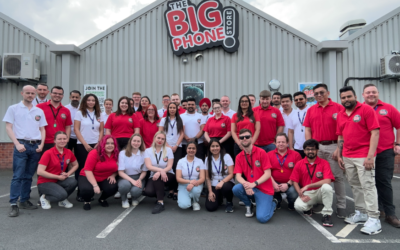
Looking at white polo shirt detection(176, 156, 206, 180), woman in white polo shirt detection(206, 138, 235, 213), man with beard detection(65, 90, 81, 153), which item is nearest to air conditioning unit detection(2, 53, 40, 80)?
man with beard detection(65, 90, 81, 153)

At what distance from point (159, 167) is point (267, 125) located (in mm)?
2376

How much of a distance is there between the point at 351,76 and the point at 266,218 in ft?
24.4

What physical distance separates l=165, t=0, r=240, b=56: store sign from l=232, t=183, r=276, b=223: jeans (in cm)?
607

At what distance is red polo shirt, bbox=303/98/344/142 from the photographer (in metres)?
4.36

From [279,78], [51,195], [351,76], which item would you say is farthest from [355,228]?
[351,76]

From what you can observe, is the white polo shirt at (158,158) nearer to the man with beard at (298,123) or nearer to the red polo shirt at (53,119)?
the red polo shirt at (53,119)

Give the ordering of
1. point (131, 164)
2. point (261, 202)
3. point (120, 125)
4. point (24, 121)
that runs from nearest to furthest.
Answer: point (261, 202)
point (24, 121)
point (131, 164)
point (120, 125)

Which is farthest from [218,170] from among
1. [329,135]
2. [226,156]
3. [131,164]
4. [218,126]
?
[329,135]

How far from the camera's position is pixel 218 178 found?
480cm

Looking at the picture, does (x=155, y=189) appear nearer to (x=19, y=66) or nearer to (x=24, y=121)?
(x=24, y=121)

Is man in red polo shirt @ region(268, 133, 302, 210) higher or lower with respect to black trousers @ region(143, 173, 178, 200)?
higher

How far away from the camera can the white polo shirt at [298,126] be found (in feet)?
17.2

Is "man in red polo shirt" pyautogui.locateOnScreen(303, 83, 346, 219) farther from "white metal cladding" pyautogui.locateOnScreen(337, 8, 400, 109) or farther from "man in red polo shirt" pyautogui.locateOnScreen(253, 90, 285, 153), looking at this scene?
"white metal cladding" pyautogui.locateOnScreen(337, 8, 400, 109)

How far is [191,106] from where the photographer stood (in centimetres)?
587
